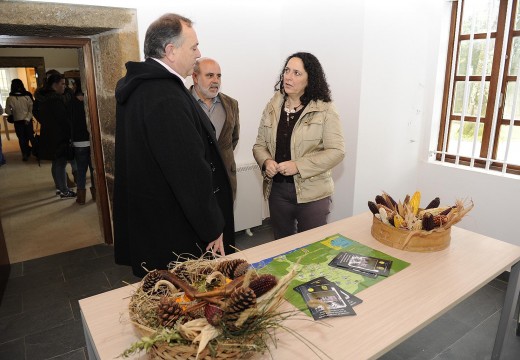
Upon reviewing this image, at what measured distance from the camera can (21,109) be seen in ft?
22.4

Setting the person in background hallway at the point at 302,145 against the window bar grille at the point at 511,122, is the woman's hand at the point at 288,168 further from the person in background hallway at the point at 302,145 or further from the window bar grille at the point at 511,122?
the window bar grille at the point at 511,122

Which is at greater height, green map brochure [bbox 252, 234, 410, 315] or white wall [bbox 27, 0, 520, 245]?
white wall [bbox 27, 0, 520, 245]

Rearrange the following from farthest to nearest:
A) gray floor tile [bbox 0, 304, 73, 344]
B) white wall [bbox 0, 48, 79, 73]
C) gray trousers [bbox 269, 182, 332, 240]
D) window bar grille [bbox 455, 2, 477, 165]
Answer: white wall [bbox 0, 48, 79, 73] < window bar grille [bbox 455, 2, 477, 165] < gray floor tile [bbox 0, 304, 73, 344] < gray trousers [bbox 269, 182, 332, 240]

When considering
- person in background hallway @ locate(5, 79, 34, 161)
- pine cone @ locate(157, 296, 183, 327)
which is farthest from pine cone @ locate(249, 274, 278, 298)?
person in background hallway @ locate(5, 79, 34, 161)

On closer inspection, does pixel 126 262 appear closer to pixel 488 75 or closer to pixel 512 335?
pixel 512 335

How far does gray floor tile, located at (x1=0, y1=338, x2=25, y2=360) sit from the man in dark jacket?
111 cm

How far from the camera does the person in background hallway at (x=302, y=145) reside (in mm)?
2062

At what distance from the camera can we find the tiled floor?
2082 mm

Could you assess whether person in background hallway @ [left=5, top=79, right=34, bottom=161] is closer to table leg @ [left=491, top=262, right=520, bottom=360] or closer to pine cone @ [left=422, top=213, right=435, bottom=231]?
pine cone @ [left=422, top=213, right=435, bottom=231]

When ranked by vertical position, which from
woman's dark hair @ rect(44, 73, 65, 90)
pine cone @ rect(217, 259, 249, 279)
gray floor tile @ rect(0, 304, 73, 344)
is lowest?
gray floor tile @ rect(0, 304, 73, 344)

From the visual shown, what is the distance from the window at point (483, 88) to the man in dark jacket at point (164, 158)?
232cm

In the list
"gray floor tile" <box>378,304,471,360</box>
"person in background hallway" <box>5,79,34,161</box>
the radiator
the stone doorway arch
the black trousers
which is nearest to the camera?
"gray floor tile" <box>378,304,471,360</box>

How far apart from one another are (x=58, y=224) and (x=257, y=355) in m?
3.70

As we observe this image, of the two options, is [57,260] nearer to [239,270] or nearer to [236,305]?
[239,270]
